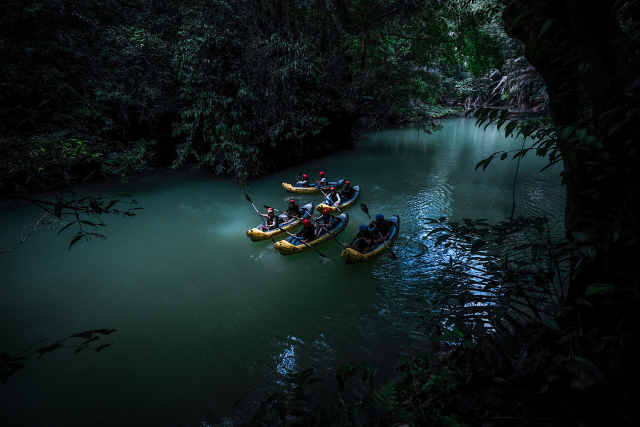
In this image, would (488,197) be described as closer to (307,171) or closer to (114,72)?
(307,171)

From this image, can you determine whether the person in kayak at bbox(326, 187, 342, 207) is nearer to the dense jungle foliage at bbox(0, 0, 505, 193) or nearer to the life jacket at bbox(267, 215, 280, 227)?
the life jacket at bbox(267, 215, 280, 227)

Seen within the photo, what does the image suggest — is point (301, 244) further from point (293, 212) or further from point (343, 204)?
point (343, 204)

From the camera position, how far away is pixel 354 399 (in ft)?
6.79

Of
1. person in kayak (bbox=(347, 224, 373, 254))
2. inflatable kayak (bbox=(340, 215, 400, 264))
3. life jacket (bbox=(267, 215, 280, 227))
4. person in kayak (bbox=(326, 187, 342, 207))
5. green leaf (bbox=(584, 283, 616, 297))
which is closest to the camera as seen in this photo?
green leaf (bbox=(584, 283, 616, 297))

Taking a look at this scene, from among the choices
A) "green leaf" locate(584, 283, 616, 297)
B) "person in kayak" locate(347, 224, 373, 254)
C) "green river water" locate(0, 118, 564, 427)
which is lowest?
"green river water" locate(0, 118, 564, 427)

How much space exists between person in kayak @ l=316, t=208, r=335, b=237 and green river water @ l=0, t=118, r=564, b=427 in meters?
0.49

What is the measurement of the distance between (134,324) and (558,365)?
6.75 metres

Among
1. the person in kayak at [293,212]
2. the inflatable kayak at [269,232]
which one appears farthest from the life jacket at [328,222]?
the person in kayak at [293,212]

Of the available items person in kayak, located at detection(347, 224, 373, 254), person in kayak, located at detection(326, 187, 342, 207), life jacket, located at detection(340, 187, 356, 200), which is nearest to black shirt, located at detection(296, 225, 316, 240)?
person in kayak, located at detection(347, 224, 373, 254)

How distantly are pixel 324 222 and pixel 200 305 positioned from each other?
12.8ft

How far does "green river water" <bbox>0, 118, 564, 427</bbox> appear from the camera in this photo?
14.3 ft

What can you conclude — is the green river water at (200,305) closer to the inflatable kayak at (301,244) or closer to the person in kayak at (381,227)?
the inflatable kayak at (301,244)

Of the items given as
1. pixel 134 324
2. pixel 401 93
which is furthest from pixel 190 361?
pixel 401 93

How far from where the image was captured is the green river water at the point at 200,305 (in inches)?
172
